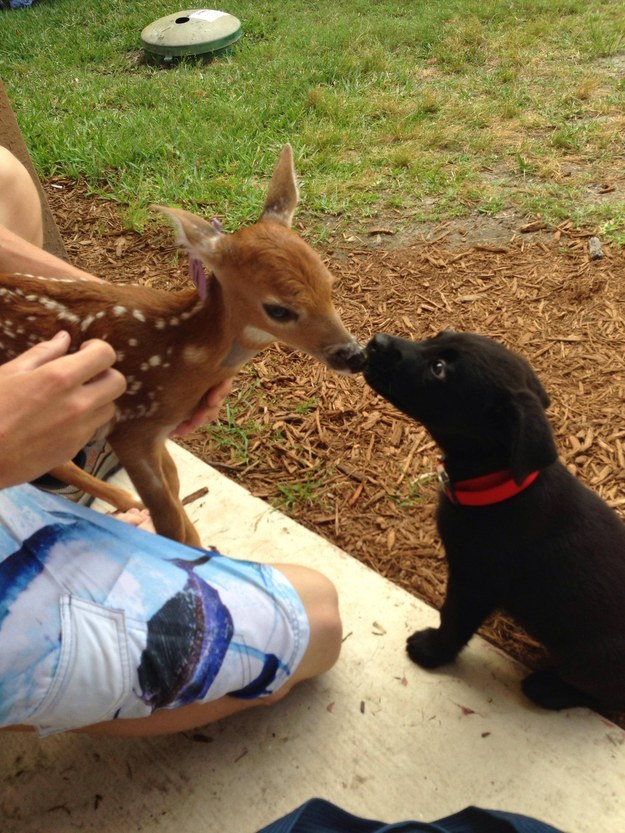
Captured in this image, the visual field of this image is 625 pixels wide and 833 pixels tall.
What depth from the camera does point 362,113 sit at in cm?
610

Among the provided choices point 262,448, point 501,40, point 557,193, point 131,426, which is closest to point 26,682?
point 131,426

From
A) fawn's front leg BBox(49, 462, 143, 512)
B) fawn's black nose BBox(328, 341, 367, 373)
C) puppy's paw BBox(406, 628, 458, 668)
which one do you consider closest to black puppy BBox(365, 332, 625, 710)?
puppy's paw BBox(406, 628, 458, 668)

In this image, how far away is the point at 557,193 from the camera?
4793 millimetres

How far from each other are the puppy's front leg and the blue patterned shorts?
51 centimetres

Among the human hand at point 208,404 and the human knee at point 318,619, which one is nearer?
the human knee at point 318,619

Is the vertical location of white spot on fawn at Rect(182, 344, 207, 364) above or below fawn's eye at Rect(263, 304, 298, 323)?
below

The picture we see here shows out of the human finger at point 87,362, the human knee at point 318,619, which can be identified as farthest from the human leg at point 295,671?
the human finger at point 87,362

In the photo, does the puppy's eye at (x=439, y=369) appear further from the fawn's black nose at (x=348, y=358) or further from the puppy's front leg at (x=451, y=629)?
the puppy's front leg at (x=451, y=629)

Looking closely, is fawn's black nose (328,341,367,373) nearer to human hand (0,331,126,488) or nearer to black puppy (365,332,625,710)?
black puppy (365,332,625,710)

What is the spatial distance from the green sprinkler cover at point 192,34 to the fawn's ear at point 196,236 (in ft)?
21.5

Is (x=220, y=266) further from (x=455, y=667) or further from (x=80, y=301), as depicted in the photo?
(x=455, y=667)

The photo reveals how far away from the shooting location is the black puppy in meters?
2.16

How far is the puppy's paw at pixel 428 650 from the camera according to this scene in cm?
241

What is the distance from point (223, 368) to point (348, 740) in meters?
1.27
